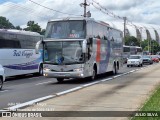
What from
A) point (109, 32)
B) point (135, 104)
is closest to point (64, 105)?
point (135, 104)

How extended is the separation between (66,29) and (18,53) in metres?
6.67

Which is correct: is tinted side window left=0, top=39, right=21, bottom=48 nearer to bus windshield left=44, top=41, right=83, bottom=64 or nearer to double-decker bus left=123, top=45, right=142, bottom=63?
bus windshield left=44, top=41, right=83, bottom=64

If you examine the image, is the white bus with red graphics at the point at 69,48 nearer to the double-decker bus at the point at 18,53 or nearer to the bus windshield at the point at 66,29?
the bus windshield at the point at 66,29

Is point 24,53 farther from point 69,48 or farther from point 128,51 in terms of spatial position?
point 128,51

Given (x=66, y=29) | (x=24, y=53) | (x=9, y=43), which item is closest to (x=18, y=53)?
(x=24, y=53)

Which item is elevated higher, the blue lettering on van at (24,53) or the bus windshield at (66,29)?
the bus windshield at (66,29)

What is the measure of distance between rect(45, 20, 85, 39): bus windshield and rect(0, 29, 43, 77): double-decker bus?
13.8 ft

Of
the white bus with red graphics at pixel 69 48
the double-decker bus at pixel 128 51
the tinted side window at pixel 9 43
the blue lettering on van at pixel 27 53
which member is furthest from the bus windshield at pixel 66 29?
the double-decker bus at pixel 128 51

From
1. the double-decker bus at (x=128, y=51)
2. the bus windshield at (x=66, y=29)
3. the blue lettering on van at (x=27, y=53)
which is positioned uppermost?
the bus windshield at (x=66, y=29)

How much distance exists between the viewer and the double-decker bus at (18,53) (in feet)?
86.3

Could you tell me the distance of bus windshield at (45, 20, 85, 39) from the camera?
22781mm

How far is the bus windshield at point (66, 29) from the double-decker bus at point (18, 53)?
13.8 feet

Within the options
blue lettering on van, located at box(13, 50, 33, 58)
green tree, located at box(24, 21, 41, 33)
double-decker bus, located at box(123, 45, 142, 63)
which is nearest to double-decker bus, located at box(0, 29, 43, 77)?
blue lettering on van, located at box(13, 50, 33, 58)

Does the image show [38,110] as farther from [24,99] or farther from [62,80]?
[62,80]
